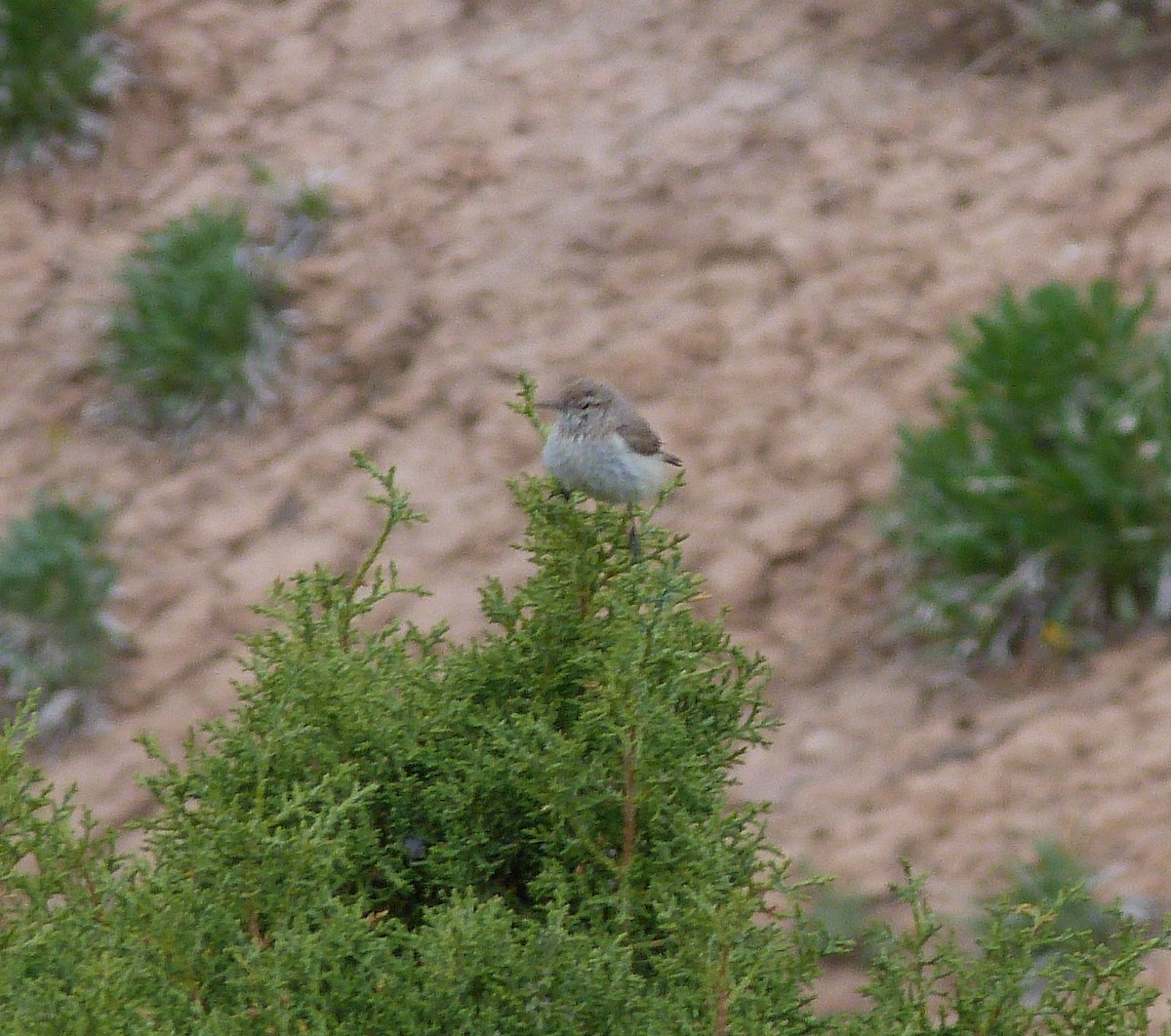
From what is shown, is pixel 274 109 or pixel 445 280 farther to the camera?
pixel 274 109

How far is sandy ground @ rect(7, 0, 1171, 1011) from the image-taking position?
4797 millimetres

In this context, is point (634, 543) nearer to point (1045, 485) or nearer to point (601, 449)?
point (601, 449)

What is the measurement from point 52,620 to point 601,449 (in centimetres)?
279

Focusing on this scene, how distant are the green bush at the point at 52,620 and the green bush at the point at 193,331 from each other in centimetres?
84

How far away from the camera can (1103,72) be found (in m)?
6.54

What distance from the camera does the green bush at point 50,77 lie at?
674 cm

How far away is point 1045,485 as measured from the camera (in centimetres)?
484

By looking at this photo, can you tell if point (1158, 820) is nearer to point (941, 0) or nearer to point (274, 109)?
point (941, 0)

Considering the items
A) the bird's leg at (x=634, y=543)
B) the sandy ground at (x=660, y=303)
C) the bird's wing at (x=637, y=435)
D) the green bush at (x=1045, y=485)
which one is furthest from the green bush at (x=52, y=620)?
the bird's leg at (x=634, y=543)

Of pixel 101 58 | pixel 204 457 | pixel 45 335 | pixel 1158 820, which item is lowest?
pixel 1158 820

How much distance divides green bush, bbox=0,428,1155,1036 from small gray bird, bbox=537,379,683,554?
873 mm

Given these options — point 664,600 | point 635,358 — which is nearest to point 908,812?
point 635,358

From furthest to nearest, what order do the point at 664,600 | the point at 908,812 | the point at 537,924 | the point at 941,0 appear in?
the point at 941,0 < the point at 908,812 < the point at 664,600 < the point at 537,924

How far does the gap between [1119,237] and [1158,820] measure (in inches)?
101
